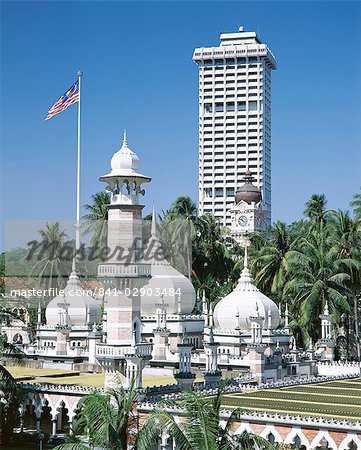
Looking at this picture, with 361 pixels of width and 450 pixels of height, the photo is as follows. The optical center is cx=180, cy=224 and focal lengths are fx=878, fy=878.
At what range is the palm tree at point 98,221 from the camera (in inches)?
2694

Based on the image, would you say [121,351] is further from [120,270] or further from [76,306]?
[76,306]

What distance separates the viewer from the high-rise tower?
14988 centimetres

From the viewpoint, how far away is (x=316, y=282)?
53.0 meters

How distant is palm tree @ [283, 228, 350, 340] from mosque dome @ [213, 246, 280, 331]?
5.31 m

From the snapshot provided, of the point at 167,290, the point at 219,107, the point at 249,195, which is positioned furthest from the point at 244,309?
the point at 219,107

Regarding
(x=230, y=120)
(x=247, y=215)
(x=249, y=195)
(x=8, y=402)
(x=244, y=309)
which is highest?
(x=230, y=120)

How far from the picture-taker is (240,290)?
48.4m

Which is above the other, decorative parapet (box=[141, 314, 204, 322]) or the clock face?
the clock face

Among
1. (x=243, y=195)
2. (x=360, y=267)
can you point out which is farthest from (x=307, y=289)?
(x=243, y=195)

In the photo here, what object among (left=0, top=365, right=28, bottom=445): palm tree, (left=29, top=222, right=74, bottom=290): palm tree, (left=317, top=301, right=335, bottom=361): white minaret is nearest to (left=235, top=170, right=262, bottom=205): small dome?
(left=29, top=222, right=74, bottom=290): palm tree

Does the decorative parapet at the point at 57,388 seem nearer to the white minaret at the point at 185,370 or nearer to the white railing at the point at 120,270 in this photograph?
the white minaret at the point at 185,370

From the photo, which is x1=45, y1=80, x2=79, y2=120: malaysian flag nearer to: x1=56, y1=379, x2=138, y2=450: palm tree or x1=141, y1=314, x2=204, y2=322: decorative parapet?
x1=141, y1=314, x2=204, y2=322: decorative parapet

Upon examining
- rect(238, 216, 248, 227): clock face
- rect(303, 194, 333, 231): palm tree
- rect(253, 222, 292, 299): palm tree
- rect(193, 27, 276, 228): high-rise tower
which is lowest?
rect(253, 222, 292, 299): palm tree

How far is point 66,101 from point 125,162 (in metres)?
20.9
